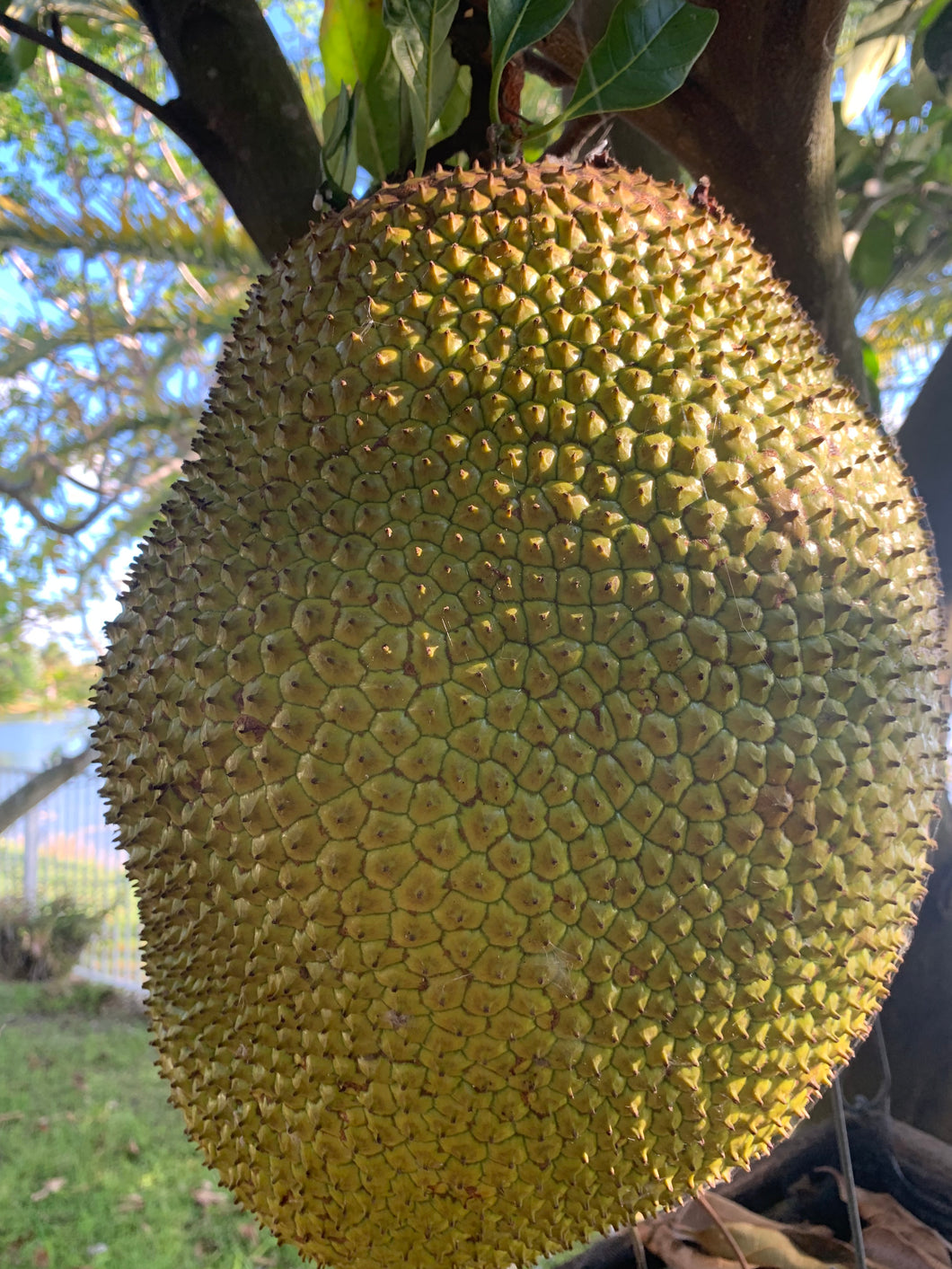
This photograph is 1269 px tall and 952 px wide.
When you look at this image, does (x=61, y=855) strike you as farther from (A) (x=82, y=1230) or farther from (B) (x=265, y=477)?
(B) (x=265, y=477)

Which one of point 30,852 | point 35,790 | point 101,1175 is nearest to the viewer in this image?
point 35,790

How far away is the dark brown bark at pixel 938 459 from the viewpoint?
153 cm

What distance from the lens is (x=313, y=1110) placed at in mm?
837

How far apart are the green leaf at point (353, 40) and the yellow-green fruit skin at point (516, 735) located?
0.26 meters

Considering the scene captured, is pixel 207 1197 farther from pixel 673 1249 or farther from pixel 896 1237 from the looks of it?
pixel 896 1237

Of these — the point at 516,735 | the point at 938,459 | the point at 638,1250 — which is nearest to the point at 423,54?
the point at 516,735

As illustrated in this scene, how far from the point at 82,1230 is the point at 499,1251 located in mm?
2677

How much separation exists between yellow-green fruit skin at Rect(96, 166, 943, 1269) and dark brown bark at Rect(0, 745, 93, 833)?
168 centimetres

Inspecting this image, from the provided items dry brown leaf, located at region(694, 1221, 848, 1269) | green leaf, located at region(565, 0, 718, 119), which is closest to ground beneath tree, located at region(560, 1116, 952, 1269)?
dry brown leaf, located at region(694, 1221, 848, 1269)

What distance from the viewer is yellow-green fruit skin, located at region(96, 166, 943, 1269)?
0.77 metres

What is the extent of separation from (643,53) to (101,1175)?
3.68 m

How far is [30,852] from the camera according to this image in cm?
738

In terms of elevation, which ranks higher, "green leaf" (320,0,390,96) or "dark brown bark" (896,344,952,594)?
"green leaf" (320,0,390,96)

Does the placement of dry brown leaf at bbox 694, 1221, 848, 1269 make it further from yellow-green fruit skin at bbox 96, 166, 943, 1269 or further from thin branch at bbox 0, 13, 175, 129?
thin branch at bbox 0, 13, 175, 129
